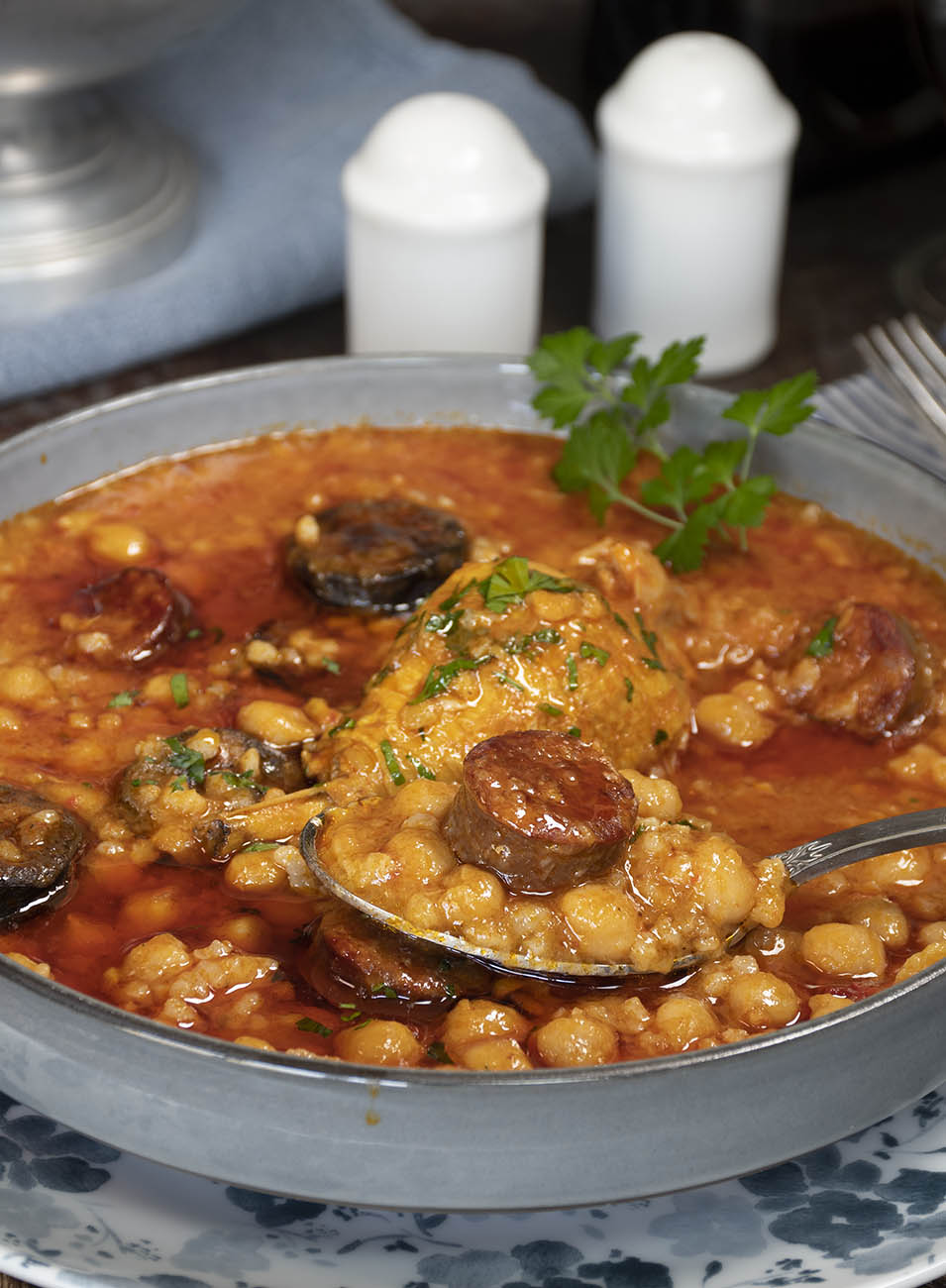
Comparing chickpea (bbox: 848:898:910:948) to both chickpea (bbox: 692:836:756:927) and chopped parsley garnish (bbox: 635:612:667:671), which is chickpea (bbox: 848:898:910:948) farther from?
chopped parsley garnish (bbox: 635:612:667:671)

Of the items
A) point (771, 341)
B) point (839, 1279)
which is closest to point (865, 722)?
point (839, 1279)

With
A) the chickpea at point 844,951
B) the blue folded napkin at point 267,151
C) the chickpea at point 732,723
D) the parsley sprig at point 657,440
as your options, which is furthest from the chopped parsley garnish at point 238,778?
the blue folded napkin at point 267,151

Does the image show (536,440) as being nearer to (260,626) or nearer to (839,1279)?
(260,626)

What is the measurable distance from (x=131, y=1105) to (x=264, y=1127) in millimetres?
188

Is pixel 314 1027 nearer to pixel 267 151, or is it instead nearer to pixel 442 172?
pixel 442 172

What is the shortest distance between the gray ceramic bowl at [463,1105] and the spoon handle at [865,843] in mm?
373

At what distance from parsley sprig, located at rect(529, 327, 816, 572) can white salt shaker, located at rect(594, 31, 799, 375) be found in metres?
1.10

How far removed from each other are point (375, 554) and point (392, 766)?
0.72 meters

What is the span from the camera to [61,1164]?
2387mm

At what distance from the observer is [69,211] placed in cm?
→ 500

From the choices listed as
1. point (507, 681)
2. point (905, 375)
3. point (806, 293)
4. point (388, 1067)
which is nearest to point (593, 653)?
point (507, 681)

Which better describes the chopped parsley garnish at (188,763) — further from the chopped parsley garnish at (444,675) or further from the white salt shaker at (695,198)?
the white salt shaker at (695,198)

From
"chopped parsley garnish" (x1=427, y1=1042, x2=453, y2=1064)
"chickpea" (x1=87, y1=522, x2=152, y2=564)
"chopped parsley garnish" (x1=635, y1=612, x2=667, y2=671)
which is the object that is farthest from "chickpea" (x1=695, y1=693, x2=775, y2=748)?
"chickpea" (x1=87, y1=522, x2=152, y2=564)

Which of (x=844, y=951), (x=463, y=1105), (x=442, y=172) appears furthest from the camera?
(x=442, y=172)
